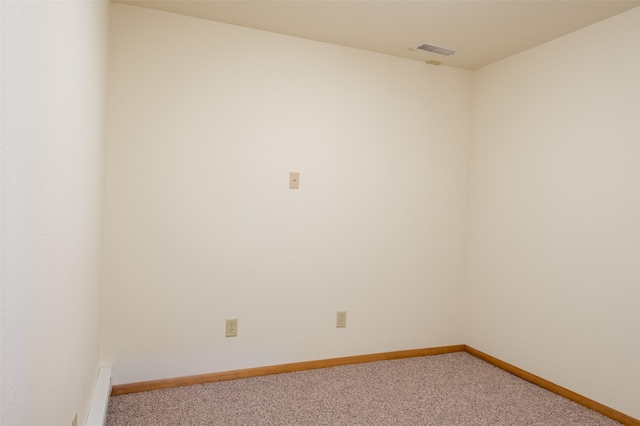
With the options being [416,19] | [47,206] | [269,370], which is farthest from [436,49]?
[47,206]

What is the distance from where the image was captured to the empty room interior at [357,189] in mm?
2191

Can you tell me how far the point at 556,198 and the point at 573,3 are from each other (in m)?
1.11

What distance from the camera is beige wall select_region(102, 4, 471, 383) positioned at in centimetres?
229

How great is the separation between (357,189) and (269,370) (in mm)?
1360

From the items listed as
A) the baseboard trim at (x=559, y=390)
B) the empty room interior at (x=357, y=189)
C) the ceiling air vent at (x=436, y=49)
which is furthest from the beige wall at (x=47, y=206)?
the baseboard trim at (x=559, y=390)

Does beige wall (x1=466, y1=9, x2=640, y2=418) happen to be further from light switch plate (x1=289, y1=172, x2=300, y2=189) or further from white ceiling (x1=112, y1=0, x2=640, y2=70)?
light switch plate (x1=289, y1=172, x2=300, y2=189)

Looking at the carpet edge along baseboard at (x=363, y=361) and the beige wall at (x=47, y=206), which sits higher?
the beige wall at (x=47, y=206)

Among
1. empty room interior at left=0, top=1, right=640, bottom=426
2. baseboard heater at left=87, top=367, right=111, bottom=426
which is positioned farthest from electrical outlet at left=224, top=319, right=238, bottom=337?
baseboard heater at left=87, top=367, right=111, bottom=426

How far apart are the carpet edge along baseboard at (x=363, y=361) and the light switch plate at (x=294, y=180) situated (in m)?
1.19

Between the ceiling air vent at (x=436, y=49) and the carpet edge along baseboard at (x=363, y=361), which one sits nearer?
the carpet edge along baseboard at (x=363, y=361)

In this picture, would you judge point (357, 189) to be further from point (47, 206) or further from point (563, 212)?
point (47, 206)

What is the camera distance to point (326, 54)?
8.94ft

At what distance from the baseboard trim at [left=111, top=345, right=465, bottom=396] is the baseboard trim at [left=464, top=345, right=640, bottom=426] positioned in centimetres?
25

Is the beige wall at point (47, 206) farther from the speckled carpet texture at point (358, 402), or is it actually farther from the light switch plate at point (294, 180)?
the light switch plate at point (294, 180)
